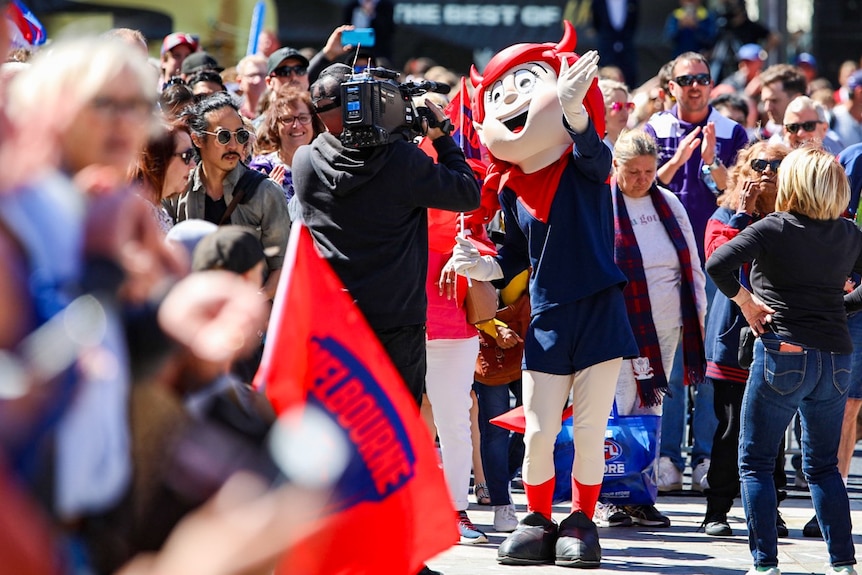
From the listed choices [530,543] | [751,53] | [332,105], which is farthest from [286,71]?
[751,53]

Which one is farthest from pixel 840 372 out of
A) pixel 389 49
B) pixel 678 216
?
pixel 389 49

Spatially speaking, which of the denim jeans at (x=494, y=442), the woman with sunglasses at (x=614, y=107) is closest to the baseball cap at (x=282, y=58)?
the woman with sunglasses at (x=614, y=107)

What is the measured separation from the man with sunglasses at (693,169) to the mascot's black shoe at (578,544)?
1761 mm

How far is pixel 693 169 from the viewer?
7531mm

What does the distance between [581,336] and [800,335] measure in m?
0.90

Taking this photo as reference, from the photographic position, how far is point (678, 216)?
21.6ft

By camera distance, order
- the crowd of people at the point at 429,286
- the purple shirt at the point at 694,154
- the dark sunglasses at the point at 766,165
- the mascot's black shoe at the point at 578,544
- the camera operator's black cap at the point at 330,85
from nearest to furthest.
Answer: the crowd of people at the point at 429,286 → the camera operator's black cap at the point at 330,85 → the mascot's black shoe at the point at 578,544 → the dark sunglasses at the point at 766,165 → the purple shirt at the point at 694,154

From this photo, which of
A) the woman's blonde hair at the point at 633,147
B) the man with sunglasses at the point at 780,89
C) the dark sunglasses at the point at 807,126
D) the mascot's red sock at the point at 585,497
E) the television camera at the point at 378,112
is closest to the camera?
the television camera at the point at 378,112

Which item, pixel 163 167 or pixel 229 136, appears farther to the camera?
pixel 229 136

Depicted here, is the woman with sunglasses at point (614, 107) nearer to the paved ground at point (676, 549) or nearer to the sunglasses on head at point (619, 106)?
the sunglasses on head at point (619, 106)

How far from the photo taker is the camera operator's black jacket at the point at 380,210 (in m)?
4.96

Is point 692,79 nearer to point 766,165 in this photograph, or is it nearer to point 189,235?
point 766,165

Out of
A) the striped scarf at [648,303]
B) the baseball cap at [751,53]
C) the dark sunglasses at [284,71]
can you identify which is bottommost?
the striped scarf at [648,303]

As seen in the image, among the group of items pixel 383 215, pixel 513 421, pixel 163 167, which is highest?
pixel 163 167
